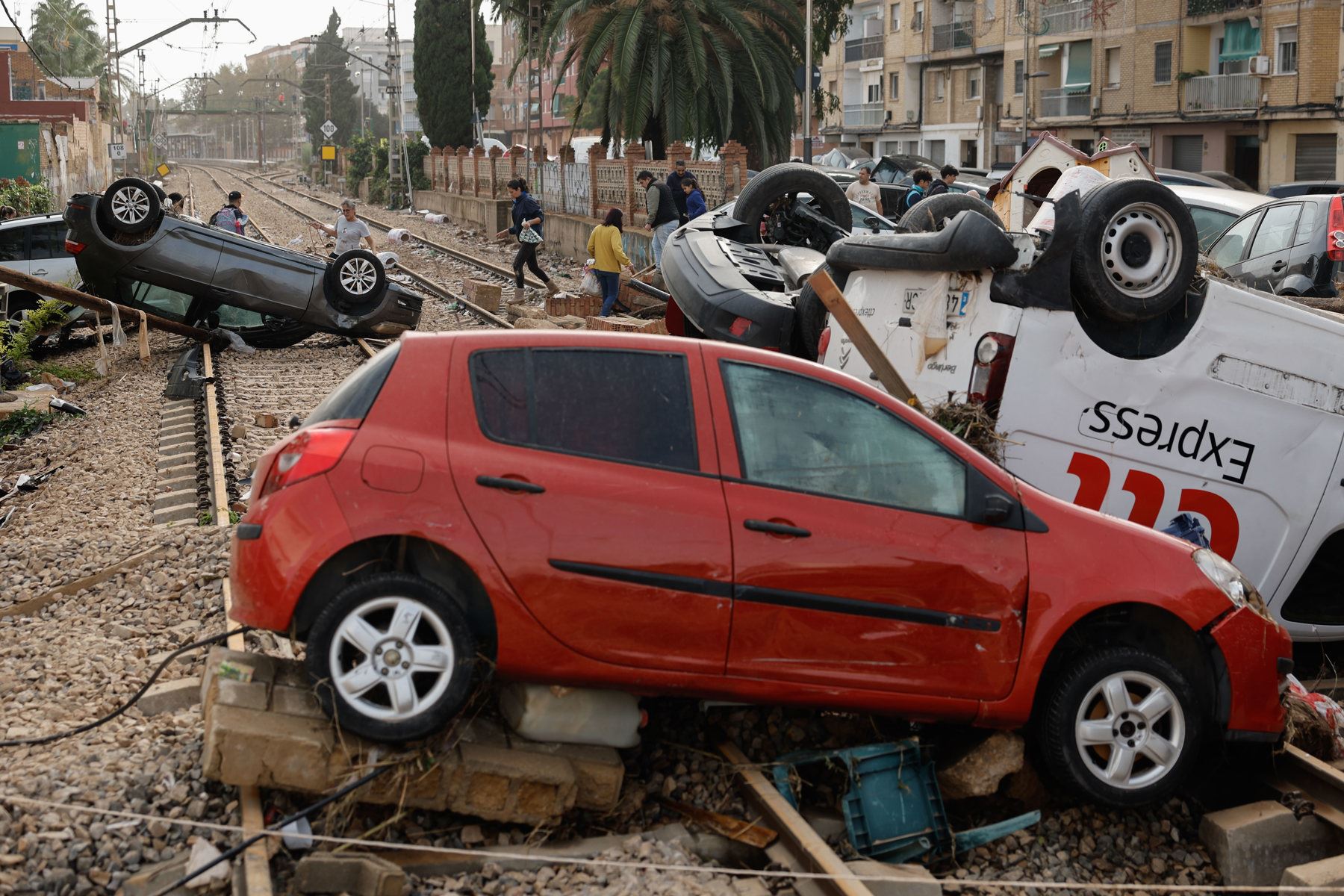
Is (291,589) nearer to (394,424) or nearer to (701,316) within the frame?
→ (394,424)

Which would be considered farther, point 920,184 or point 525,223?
point 525,223

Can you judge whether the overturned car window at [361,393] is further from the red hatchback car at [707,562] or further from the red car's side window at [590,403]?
the red car's side window at [590,403]

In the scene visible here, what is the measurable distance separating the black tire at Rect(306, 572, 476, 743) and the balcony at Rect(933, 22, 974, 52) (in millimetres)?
60381

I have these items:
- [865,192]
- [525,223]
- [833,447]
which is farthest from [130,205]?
[833,447]

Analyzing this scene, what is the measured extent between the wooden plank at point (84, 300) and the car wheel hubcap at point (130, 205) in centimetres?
95

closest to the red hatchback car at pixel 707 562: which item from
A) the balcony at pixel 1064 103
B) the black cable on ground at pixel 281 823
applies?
the black cable on ground at pixel 281 823

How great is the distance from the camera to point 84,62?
389 ft

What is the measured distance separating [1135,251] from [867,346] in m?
1.31

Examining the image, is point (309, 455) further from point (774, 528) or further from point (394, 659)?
point (774, 528)

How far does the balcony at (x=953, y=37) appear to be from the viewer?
61.9 metres

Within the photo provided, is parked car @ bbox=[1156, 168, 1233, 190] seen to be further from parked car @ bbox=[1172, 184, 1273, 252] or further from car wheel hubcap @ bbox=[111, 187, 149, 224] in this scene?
car wheel hubcap @ bbox=[111, 187, 149, 224]

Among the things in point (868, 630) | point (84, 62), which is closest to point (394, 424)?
point (868, 630)

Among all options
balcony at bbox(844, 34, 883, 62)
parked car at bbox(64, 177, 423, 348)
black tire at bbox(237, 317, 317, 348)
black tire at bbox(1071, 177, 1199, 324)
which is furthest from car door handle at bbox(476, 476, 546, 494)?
balcony at bbox(844, 34, 883, 62)

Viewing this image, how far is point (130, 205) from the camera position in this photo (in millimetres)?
16156
